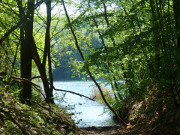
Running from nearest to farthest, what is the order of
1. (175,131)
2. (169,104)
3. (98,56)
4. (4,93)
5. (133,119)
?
1. (4,93)
2. (175,131)
3. (98,56)
4. (169,104)
5. (133,119)

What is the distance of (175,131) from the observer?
5.38 m

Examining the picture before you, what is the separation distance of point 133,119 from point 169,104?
3202mm

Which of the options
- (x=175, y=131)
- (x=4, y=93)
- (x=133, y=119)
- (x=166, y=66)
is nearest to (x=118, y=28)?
(x=166, y=66)

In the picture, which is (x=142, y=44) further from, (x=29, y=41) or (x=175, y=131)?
(x=29, y=41)

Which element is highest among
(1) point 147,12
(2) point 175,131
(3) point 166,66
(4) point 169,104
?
(1) point 147,12

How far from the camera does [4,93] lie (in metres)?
4.82

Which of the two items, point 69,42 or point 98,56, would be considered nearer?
point 98,56

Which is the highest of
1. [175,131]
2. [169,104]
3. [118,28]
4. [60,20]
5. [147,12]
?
[60,20]

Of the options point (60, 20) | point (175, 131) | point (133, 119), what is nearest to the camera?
point (175, 131)

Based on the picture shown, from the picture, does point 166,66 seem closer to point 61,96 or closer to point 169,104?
point 169,104

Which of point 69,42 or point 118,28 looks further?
point 69,42

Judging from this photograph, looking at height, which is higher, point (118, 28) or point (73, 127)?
point (118, 28)

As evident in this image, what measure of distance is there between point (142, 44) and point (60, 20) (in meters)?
8.59

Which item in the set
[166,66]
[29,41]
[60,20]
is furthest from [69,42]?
[166,66]
